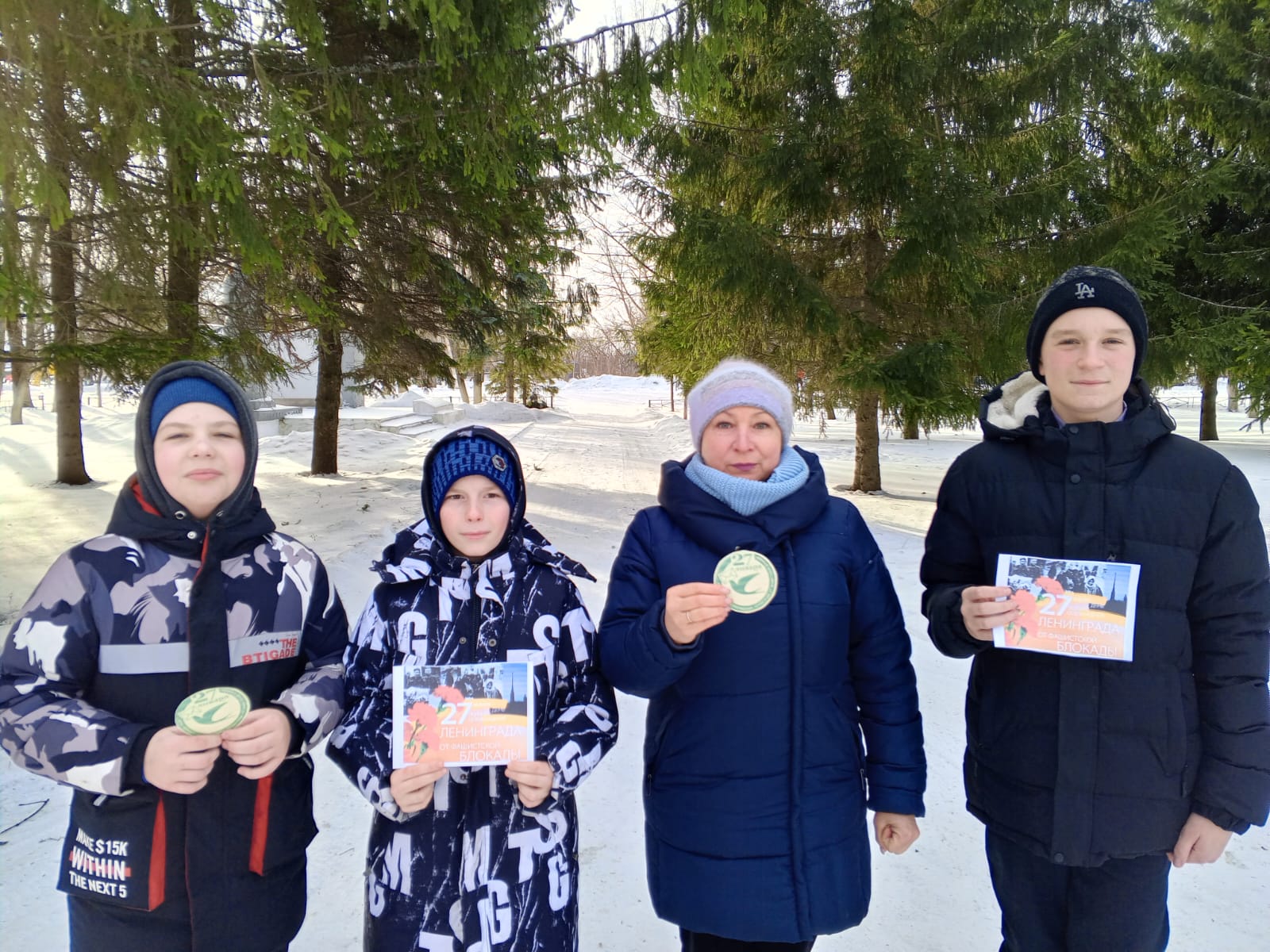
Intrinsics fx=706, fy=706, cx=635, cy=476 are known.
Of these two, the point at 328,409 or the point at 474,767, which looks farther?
the point at 328,409

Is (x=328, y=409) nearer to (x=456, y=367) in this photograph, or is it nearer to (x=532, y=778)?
(x=456, y=367)

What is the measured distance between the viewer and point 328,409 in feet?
44.4

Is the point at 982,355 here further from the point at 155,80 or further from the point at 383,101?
the point at 155,80

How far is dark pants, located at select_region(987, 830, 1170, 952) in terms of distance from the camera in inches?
71.6

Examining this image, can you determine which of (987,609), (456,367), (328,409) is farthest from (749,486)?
(328,409)

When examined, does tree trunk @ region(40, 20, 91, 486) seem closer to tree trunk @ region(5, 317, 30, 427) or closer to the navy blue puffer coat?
tree trunk @ region(5, 317, 30, 427)

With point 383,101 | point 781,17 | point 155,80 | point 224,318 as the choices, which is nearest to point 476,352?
point 224,318

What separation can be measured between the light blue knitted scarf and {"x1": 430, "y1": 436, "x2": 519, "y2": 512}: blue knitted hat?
52 centimetres

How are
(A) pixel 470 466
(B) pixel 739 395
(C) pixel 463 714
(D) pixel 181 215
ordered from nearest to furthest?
(C) pixel 463 714, (A) pixel 470 466, (B) pixel 739 395, (D) pixel 181 215

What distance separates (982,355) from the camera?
384 inches

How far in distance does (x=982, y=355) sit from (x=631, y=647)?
375 inches

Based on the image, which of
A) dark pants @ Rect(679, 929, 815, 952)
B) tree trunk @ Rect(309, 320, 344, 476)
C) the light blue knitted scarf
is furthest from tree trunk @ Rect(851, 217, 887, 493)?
dark pants @ Rect(679, 929, 815, 952)

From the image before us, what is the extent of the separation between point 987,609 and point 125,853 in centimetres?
218

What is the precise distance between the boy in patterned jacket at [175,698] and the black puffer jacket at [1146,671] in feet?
6.16
